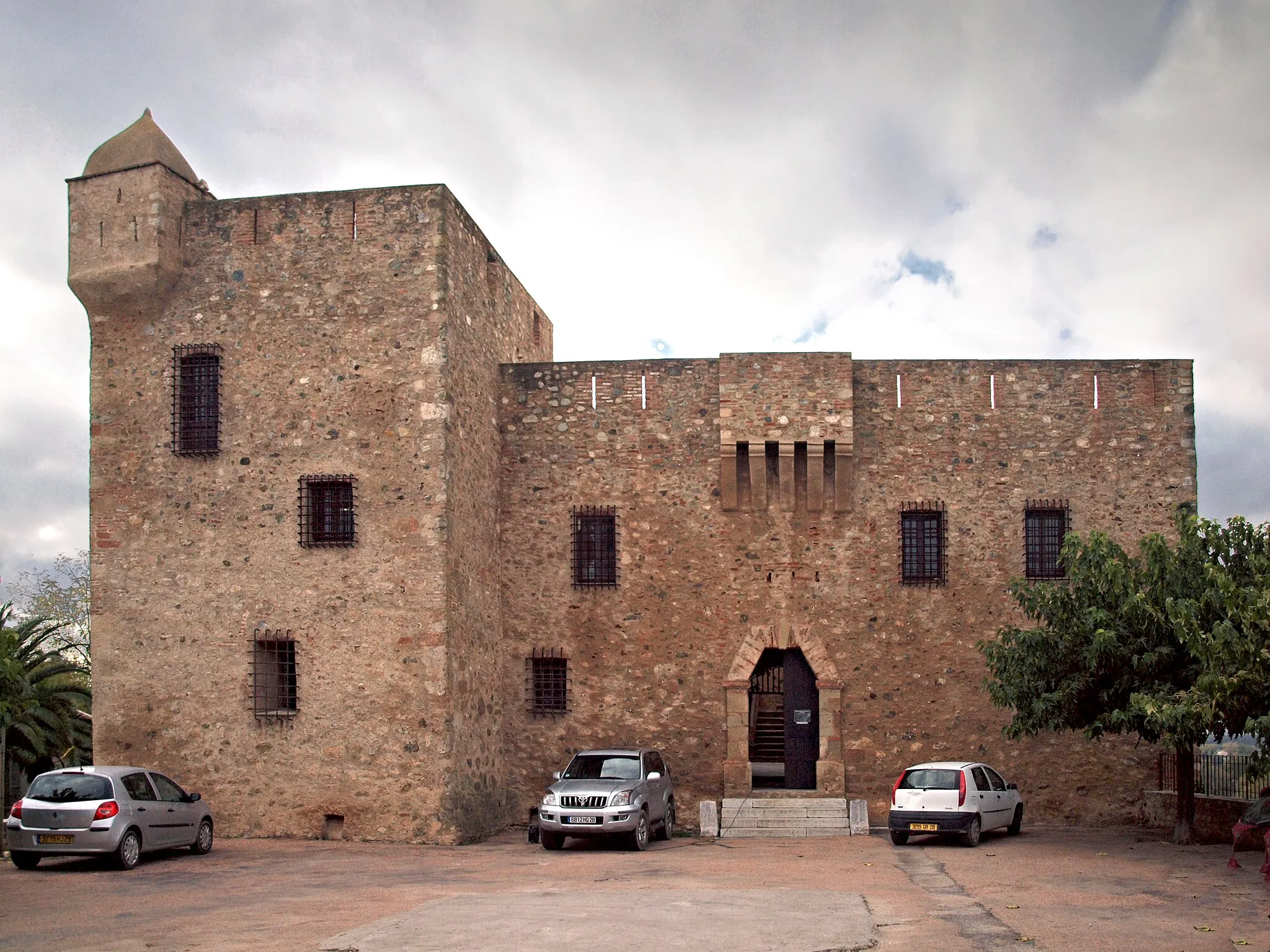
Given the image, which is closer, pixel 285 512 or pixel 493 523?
pixel 285 512

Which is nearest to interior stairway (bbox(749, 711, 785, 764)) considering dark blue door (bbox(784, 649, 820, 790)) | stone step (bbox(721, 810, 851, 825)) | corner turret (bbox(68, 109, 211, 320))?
dark blue door (bbox(784, 649, 820, 790))

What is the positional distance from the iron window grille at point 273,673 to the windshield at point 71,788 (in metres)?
3.79

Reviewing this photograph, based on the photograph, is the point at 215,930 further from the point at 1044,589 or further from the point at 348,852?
the point at 1044,589

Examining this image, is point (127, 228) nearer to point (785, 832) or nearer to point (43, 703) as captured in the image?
point (43, 703)

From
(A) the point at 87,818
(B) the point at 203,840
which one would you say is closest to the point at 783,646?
(B) the point at 203,840

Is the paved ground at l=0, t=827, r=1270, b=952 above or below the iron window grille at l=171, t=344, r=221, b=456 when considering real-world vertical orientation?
below

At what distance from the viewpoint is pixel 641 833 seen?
16.0 meters

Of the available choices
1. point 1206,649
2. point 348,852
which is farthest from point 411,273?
point 1206,649

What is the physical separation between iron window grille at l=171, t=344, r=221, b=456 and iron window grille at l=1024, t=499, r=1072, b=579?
12804 mm

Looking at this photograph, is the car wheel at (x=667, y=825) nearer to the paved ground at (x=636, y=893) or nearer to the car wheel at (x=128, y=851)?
the paved ground at (x=636, y=893)

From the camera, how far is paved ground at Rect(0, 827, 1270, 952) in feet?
31.6

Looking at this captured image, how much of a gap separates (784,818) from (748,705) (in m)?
1.89

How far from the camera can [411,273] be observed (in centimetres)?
1788

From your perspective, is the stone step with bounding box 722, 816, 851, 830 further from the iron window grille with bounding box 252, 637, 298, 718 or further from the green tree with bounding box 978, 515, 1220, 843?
the iron window grille with bounding box 252, 637, 298, 718
